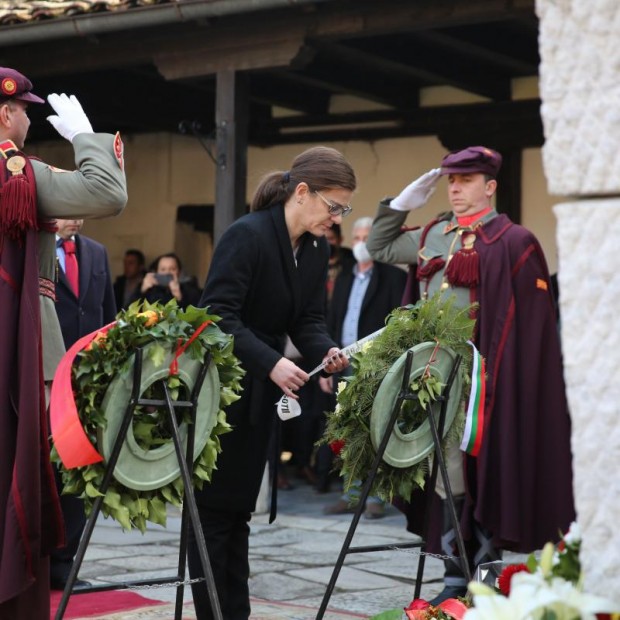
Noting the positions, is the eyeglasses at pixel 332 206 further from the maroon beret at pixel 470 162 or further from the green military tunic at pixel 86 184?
the maroon beret at pixel 470 162

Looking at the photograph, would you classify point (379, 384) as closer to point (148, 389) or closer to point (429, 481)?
point (429, 481)

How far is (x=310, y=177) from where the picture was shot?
4324mm

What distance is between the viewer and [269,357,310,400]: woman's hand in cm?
409

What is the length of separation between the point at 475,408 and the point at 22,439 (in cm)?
151

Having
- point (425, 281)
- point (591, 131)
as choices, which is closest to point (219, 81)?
point (425, 281)

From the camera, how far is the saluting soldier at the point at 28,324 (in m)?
3.69

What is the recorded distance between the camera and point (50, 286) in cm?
419

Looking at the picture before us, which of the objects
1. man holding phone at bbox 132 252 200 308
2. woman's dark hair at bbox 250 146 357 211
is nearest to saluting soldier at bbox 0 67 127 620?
woman's dark hair at bbox 250 146 357 211

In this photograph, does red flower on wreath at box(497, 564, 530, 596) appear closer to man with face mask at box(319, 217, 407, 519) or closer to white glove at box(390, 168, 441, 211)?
white glove at box(390, 168, 441, 211)

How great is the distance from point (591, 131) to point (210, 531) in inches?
94.5

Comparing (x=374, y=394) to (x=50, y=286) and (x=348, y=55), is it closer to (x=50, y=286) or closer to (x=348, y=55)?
(x=50, y=286)

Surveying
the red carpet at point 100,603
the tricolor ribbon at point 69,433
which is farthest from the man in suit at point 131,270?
the tricolor ribbon at point 69,433

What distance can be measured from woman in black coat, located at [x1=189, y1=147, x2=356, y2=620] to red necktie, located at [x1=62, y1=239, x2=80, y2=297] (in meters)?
1.93

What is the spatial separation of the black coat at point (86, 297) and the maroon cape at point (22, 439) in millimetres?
2190
